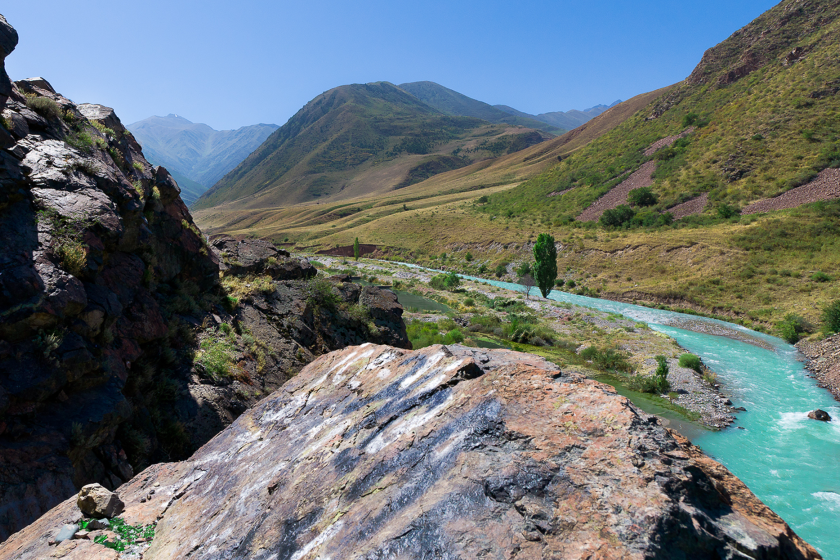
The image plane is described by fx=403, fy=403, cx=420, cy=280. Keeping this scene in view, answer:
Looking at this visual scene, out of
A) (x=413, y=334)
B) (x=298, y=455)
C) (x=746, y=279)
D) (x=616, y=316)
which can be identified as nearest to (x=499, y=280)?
(x=616, y=316)

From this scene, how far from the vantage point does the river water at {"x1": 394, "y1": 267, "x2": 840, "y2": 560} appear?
14195mm

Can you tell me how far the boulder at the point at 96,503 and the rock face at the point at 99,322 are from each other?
1.23 metres

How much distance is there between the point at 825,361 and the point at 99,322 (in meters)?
37.3

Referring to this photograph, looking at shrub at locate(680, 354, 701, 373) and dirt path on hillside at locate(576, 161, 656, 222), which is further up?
dirt path on hillside at locate(576, 161, 656, 222)

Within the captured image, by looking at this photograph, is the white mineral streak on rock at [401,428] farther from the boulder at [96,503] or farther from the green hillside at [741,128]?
the green hillside at [741,128]

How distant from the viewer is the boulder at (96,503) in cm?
503

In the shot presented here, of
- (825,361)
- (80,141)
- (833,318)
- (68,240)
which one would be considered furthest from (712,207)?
(68,240)

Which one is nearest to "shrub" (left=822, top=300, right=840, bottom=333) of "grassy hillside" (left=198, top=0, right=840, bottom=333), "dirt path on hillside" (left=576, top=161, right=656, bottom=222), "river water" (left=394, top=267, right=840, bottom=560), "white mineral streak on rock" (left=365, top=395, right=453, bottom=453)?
"river water" (left=394, top=267, right=840, bottom=560)

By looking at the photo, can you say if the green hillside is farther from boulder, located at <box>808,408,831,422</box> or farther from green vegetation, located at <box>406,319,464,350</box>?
green vegetation, located at <box>406,319,464,350</box>

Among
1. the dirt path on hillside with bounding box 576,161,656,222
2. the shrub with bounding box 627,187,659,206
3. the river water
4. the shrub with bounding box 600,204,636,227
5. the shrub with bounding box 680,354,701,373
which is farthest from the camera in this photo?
the dirt path on hillside with bounding box 576,161,656,222

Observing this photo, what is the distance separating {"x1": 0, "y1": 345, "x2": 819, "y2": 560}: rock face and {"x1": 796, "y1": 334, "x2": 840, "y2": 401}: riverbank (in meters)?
28.1

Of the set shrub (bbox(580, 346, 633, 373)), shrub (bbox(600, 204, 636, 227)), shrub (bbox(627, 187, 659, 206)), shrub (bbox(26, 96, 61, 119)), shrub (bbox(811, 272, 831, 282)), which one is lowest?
shrub (bbox(580, 346, 633, 373))

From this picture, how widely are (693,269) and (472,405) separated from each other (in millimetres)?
52556

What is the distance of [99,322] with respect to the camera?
7.65 m
